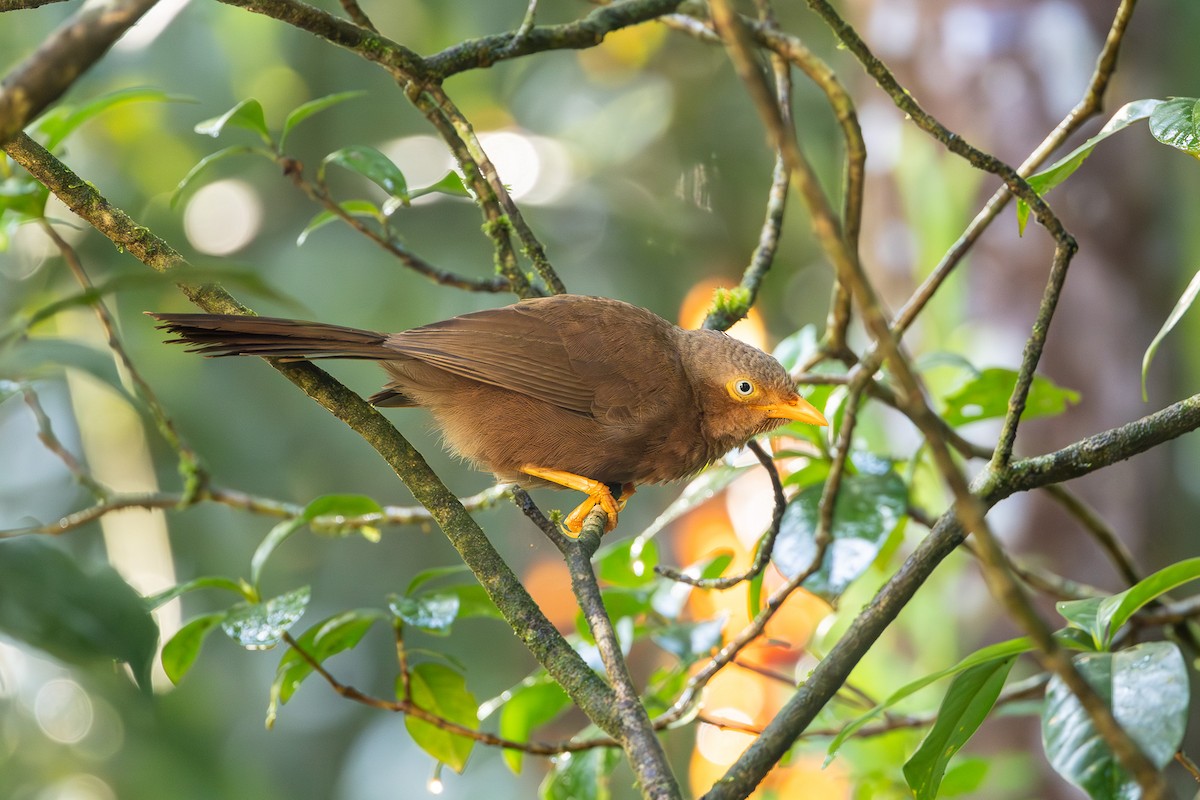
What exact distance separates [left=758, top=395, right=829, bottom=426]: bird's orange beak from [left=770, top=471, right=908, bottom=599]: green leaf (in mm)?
191

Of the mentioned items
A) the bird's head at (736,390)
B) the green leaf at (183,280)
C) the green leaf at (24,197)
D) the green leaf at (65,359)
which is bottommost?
the green leaf at (183,280)

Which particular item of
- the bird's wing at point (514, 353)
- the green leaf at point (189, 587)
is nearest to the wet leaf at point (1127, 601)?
the bird's wing at point (514, 353)

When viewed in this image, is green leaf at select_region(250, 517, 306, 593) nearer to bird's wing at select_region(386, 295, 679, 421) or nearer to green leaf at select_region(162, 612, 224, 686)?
green leaf at select_region(162, 612, 224, 686)

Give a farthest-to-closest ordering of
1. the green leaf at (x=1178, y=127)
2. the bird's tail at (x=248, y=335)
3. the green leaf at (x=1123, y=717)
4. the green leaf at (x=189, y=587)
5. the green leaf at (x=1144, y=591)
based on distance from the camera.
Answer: the green leaf at (x=189, y=587) < the bird's tail at (x=248, y=335) < the green leaf at (x=1178, y=127) < the green leaf at (x=1144, y=591) < the green leaf at (x=1123, y=717)

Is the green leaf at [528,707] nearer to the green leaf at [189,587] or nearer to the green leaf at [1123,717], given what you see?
the green leaf at [189,587]

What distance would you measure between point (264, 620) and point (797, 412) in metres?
1.59

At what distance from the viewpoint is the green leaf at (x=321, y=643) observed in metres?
2.50

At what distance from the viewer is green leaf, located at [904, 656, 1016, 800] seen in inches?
69.4

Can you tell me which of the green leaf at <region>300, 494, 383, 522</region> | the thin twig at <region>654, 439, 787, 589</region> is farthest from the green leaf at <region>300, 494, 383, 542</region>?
the thin twig at <region>654, 439, 787, 589</region>

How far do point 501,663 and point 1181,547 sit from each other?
5.77 m

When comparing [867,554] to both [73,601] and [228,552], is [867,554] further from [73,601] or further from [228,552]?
[228,552]

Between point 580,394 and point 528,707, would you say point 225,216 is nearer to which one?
point 580,394

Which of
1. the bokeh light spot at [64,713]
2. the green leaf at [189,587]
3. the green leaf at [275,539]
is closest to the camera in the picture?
the green leaf at [189,587]

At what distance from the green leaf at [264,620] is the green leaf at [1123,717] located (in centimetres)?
152
